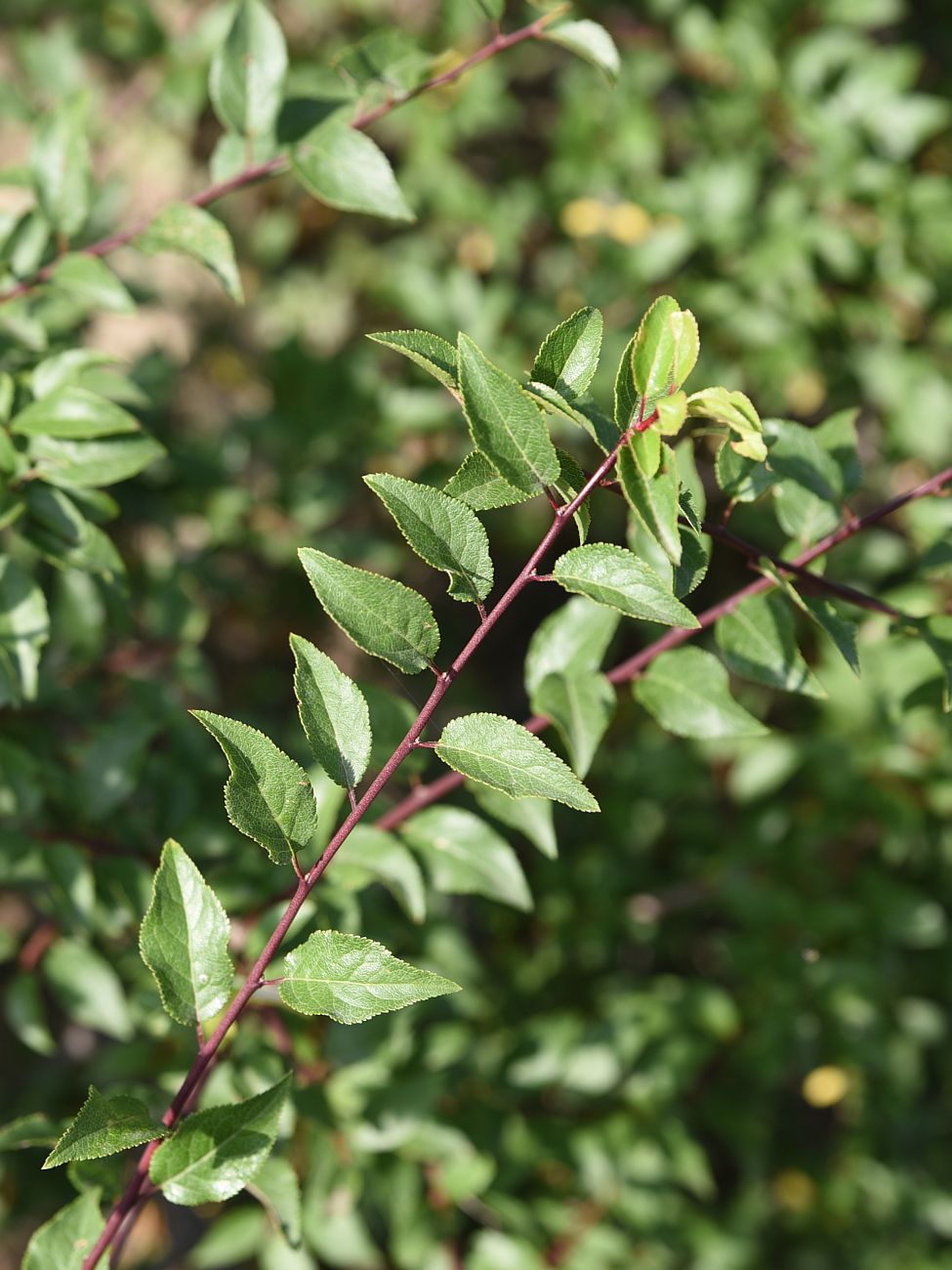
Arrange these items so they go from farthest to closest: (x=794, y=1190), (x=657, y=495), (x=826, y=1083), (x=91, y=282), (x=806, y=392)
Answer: (x=806, y=392), (x=794, y=1190), (x=826, y=1083), (x=91, y=282), (x=657, y=495)

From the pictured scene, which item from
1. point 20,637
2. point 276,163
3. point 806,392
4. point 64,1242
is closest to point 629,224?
point 806,392

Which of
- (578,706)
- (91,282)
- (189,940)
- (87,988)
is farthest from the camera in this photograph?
(87,988)

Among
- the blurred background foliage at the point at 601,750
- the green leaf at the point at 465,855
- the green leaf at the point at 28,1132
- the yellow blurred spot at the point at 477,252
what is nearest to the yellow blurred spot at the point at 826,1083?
the blurred background foliage at the point at 601,750

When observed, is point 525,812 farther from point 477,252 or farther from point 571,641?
point 477,252

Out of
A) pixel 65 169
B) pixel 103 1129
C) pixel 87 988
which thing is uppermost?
pixel 65 169

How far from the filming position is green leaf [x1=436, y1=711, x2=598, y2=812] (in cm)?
71

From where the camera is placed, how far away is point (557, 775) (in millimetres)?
712

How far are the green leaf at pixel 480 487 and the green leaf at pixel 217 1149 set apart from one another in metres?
0.39

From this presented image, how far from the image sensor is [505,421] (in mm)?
731

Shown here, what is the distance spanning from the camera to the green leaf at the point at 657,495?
68cm

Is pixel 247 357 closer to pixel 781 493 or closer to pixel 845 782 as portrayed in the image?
pixel 845 782

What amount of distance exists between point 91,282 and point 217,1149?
Result: 2.57ft

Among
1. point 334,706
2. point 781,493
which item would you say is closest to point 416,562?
point 781,493

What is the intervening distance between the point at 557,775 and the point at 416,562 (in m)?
1.61
